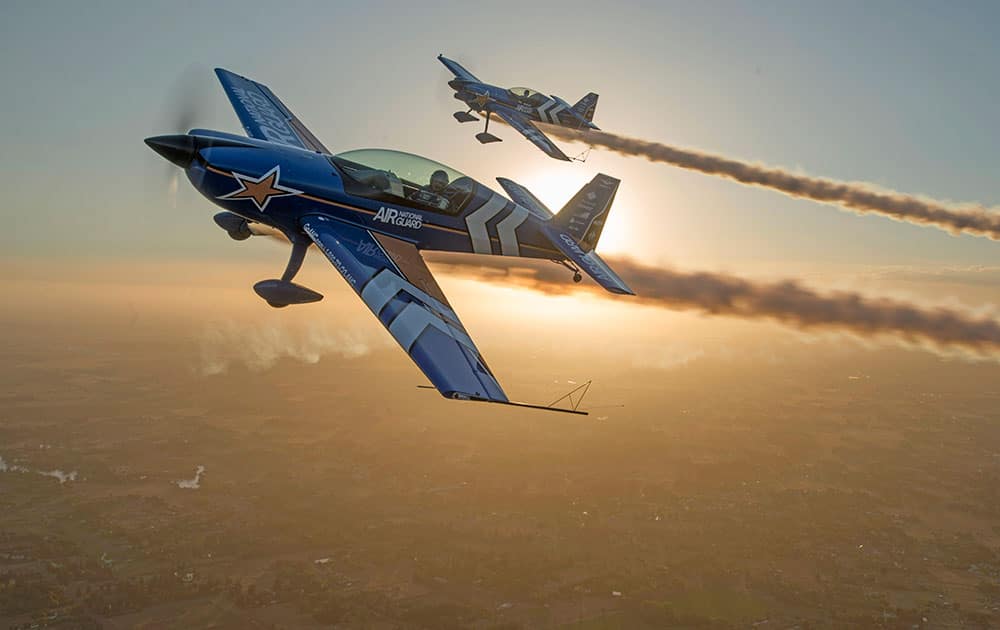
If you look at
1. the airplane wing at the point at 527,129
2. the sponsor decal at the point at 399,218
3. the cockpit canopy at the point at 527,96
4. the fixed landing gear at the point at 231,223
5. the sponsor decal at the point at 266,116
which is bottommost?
the fixed landing gear at the point at 231,223

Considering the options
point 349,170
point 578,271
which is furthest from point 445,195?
point 578,271

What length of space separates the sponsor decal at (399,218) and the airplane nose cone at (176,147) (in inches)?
177

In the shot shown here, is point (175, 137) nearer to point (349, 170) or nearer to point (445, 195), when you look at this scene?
point (349, 170)

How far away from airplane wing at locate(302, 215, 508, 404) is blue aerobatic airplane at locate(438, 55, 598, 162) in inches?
1075

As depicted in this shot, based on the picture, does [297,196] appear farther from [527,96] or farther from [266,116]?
[527,96]

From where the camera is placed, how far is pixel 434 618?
193 meters

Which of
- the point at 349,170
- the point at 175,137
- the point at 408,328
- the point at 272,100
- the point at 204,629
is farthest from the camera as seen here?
the point at 204,629

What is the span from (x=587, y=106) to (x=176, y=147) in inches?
1596

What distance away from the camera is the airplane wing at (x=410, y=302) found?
1073 centimetres

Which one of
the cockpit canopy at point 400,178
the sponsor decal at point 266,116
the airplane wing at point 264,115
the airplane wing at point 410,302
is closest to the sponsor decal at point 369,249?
the airplane wing at point 410,302

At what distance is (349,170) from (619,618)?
21048cm

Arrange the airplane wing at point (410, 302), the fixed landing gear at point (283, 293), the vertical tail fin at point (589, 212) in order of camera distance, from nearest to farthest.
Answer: the airplane wing at point (410, 302) → the fixed landing gear at point (283, 293) → the vertical tail fin at point (589, 212)

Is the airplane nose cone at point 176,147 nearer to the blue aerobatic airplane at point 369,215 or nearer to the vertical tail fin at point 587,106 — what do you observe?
the blue aerobatic airplane at point 369,215

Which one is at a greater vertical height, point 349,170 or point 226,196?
point 349,170
